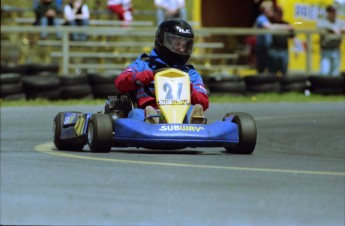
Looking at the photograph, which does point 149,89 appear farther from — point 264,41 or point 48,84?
point 264,41

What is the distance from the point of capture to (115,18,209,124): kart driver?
912 centimetres

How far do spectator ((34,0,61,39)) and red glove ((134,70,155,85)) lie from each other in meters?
10.6

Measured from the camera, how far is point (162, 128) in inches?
343

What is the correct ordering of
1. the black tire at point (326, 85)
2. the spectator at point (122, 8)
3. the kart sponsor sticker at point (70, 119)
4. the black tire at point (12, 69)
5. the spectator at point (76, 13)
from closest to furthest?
the kart sponsor sticker at point (70, 119) → the black tire at point (12, 69) → the black tire at point (326, 85) → the spectator at point (76, 13) → the spectator at point (122, 8)

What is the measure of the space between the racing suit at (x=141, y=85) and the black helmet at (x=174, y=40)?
0.32 feet

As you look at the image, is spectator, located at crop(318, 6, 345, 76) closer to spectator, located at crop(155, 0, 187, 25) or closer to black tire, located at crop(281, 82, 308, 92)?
black tire, located at crop(281, 82, 308, 92)

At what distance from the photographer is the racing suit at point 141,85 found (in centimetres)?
912

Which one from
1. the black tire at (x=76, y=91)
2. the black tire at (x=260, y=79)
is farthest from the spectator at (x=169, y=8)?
the black tire at (x=76, y=91)

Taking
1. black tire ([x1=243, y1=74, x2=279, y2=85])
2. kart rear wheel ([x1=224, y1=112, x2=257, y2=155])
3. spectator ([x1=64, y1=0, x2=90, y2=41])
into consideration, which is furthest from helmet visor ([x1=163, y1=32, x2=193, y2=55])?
spectator ([x1=64, y1=0, x2=90, y2=41])

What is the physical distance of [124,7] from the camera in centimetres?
2128

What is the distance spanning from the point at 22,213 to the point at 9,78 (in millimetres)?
10620

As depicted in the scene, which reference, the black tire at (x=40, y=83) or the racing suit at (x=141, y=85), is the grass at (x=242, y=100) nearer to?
the black tire at (x=40, y=83)

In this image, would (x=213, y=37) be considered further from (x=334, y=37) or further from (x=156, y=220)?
(x=156, y=220)

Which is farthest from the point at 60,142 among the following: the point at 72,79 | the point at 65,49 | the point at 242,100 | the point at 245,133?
the point at 65,49
